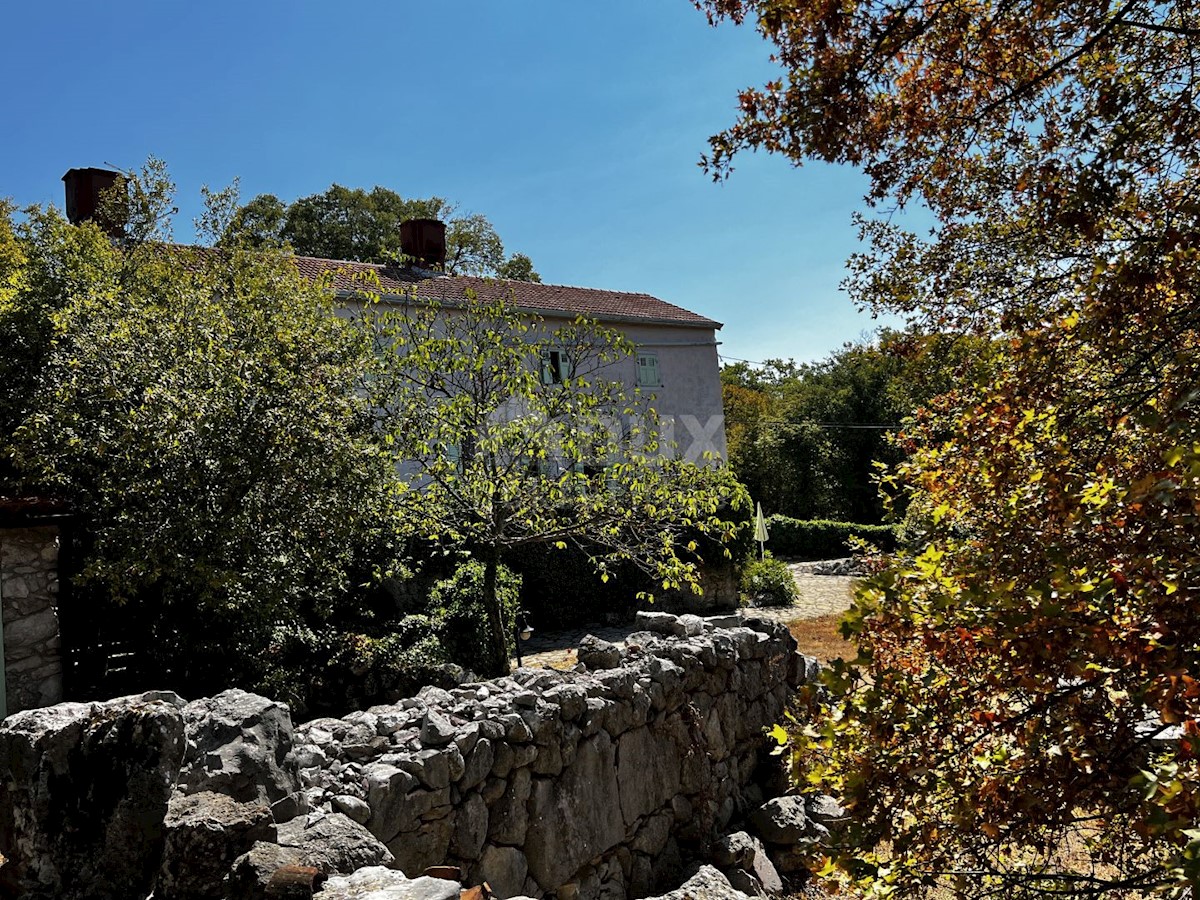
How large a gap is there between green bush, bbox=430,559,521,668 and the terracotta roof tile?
9128 millimetres

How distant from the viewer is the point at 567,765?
6055mm

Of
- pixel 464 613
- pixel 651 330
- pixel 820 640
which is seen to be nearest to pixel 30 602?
pixel 464 613

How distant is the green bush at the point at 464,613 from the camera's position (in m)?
10.8

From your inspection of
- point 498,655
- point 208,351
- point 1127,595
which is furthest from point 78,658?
point 1127,595

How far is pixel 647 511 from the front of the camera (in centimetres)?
977

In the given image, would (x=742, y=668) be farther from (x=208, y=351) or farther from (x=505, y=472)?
(x=208, y=351)

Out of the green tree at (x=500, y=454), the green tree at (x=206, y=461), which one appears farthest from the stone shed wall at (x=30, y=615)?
the green tree at (x=500, y=454)

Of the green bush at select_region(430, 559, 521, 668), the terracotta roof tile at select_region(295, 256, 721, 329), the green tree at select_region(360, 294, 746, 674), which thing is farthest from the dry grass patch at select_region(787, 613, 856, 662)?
the terracotta roof tile at select_region(295, 256, 721, 329)

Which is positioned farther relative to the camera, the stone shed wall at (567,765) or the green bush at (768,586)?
the green bush at (768,586)

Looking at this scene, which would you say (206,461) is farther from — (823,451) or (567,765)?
(823,451)

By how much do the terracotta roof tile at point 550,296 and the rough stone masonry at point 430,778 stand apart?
12.9m

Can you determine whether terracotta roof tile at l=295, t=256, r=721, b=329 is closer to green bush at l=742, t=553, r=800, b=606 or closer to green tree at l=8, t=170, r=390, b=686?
green bush at l=742, t=553, r=800, b=606

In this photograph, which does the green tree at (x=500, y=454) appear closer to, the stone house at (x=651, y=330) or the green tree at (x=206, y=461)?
the green tree at (x=206, y=461)

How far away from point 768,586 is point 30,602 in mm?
15406
